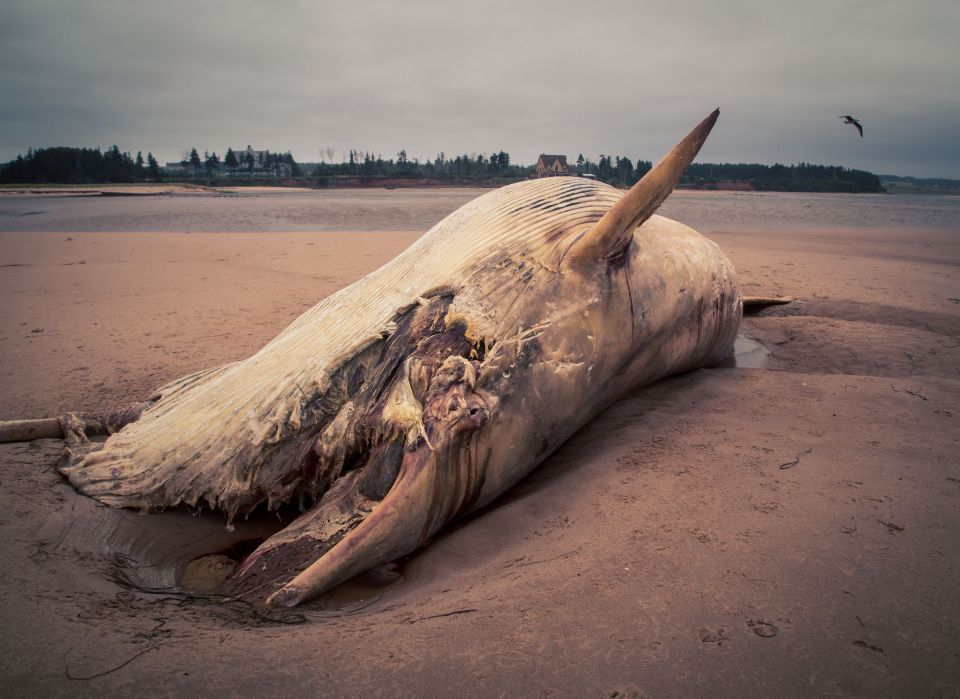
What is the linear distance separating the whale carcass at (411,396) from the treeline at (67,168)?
69410mm

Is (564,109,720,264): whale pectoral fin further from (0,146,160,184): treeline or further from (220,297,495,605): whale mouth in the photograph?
(0,146,160,184): treeline

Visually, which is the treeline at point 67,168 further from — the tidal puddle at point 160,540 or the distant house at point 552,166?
the tidal puddle at point 160,540

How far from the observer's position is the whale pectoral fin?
91.7 inches

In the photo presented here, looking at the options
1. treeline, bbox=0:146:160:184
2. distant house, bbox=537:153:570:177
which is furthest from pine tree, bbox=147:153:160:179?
distant house, bbox=537:153:570:177

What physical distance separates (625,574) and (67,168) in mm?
A: 72843

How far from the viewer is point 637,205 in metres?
2.46

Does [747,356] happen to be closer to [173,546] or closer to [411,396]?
[411,396]

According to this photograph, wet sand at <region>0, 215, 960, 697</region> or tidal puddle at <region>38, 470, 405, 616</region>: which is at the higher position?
wet sand at <region>0, 215, 960, 697</region>

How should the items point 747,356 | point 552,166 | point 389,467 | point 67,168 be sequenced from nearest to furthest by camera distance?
point 389,467 → point 747,356 → point 552,166 → point 67,168

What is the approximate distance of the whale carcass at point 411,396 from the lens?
7.18 ft

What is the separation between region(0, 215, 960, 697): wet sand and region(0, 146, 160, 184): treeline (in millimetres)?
68788

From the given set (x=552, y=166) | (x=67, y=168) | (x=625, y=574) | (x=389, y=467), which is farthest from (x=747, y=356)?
(x=67, y=168)

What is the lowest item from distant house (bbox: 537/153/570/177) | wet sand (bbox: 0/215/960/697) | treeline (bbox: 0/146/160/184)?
wet sand (bbox: 0/215/960/697)

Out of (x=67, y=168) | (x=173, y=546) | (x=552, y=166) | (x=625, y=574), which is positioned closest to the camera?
(x=625, y=574)
